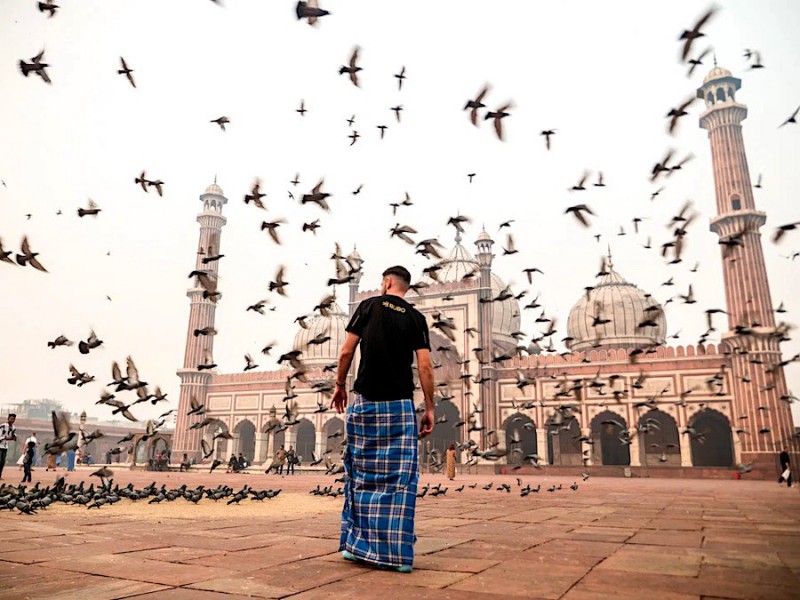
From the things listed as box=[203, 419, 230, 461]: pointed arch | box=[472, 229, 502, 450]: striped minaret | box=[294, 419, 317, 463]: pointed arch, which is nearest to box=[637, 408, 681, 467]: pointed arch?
box=[472, 229, 502, 450]: striped minaret

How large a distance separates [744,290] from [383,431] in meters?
26.4

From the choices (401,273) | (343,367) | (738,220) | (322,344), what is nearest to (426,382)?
(343,367)

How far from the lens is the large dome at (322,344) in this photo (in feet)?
137

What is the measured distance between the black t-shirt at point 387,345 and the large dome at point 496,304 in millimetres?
31215

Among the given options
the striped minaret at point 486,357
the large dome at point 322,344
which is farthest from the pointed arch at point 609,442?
the large dome at point 322,344

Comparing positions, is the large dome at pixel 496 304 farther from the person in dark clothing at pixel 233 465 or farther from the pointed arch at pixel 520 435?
the person in dark clothing at pixel 233 465

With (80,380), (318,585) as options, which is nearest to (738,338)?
(80,380)

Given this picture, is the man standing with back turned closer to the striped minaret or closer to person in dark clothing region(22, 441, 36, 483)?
person in dark clothing region(22, 441, 36, 483)

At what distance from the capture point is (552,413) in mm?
28125

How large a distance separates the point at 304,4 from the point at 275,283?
4542 millimetres

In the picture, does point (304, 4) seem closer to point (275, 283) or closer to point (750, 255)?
point (275, 283)

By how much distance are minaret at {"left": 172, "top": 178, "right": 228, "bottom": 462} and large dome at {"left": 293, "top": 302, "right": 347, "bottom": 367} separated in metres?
6.72

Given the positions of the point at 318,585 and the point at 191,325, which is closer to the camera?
the point at 318,585

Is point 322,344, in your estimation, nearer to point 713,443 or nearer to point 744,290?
point 713,443
